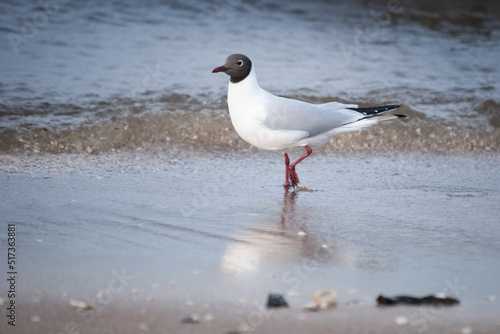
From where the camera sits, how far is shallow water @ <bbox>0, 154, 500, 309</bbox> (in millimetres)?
2846

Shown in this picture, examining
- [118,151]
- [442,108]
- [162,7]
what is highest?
[162,7]

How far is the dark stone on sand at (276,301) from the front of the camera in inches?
102

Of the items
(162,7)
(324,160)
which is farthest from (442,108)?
(162,7)

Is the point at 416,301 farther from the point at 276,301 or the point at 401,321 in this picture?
the point at 276,301

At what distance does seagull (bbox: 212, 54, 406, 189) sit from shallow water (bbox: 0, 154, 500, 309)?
339 millimetres

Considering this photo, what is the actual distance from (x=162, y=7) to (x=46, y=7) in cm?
176

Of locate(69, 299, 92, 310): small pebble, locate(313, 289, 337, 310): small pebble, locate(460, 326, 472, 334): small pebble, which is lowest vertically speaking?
locate(69, 299, 92, 310): small pebble

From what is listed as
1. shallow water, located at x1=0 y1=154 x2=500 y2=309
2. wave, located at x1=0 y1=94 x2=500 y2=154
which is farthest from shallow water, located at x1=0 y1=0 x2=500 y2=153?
shallow water, located at x1=0 y1=154 x2=500 y2=309

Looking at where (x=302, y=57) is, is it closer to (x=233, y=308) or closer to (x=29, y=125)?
(x=29, y=125)

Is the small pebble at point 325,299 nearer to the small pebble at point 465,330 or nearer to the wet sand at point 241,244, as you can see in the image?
the wet sand at point 241,244

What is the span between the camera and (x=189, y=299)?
264 centimetres

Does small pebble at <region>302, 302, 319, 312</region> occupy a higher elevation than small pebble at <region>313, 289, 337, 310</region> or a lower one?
lower

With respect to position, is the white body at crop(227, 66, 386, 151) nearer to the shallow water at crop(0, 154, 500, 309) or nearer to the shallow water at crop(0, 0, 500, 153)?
the shallow water at crop(0, 154, 500, 309)

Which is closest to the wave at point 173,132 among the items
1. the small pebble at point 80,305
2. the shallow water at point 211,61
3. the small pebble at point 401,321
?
the shallow water at point 211,61
